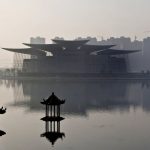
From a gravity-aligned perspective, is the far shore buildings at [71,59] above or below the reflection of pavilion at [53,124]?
above

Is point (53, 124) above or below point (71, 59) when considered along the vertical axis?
below

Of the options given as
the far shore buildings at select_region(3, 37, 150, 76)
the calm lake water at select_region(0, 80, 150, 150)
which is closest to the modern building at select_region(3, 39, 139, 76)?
the far shore buildings at select_region(3, 37, 150, 76)

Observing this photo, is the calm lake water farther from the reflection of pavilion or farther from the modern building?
the modern building

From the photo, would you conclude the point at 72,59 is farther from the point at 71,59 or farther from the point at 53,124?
the point at 53,124

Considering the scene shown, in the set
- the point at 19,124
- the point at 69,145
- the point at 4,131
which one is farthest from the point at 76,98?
the point at 69,145

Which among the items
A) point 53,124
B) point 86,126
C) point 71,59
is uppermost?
point 71,59

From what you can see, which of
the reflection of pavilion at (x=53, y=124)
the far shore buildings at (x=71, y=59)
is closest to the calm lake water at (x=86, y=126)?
the reflection of pavilion at (x=53, y=124)

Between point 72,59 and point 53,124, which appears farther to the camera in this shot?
point 72,59

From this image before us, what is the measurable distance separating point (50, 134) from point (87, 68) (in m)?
82.5

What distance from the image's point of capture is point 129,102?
47.8 meters

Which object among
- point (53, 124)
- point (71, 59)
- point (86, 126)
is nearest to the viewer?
point (53, 124)

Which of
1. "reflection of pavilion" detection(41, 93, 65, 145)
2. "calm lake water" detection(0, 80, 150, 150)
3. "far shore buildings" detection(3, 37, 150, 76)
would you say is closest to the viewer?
"calm lake water" detection(0, 80, 150, 150)

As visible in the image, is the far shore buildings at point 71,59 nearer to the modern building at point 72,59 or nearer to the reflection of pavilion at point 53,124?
the modern building at point 72,59

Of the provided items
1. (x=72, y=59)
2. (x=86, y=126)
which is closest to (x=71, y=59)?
(x=72, y=59)
